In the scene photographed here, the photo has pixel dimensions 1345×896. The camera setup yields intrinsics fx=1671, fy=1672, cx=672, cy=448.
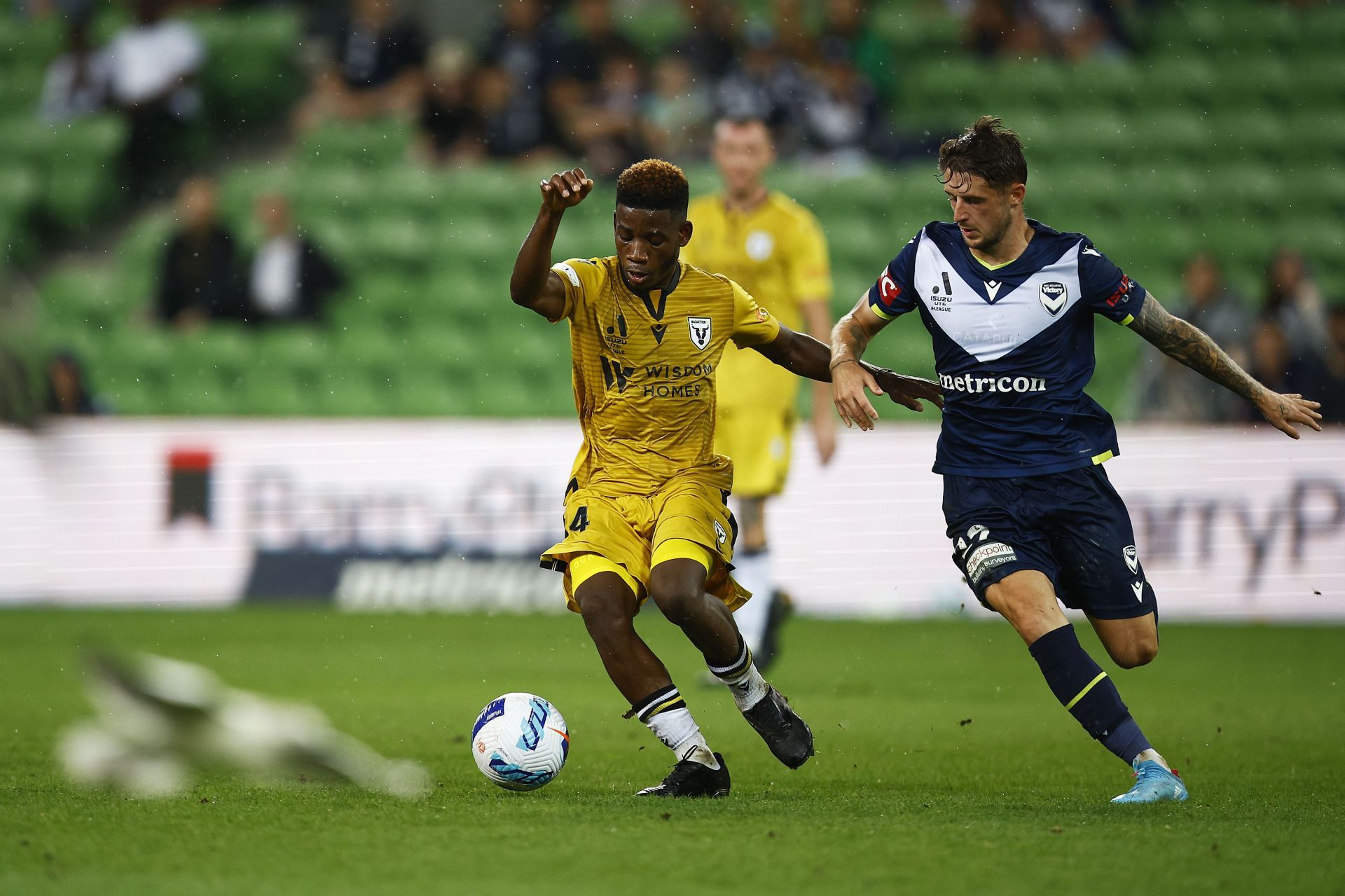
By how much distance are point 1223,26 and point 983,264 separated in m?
12.3

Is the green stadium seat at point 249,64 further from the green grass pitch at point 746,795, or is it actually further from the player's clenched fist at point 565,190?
the player's clenched fist at point 565,190

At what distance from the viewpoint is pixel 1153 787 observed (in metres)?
4.91

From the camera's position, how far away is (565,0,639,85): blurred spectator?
597 inches

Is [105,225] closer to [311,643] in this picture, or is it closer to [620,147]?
[620,147]

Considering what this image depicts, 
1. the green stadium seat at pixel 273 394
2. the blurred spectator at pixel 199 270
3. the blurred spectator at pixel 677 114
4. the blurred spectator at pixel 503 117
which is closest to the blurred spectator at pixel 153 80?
the blurred spectator at pixel 199 270

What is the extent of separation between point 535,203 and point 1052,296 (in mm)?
10239

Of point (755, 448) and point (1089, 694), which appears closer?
point (1089, 694)

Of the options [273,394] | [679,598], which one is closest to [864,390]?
[679,598]

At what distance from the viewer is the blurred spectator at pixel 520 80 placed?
15.1 metres

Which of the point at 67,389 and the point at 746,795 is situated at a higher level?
A: the point at 67,389

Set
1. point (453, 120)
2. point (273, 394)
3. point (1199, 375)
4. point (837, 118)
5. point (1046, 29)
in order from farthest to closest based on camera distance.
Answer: point (1046, 29), point (453, 120), point (837, 118), point (273, 394), point (1199, 375)

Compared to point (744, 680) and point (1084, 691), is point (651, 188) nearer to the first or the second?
point (744, 680)

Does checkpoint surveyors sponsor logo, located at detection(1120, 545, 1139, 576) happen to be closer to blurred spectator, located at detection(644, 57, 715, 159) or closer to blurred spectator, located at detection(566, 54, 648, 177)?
blurred spectator, located at detection(566, 54, 648, 177)

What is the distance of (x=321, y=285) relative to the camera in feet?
47.0
